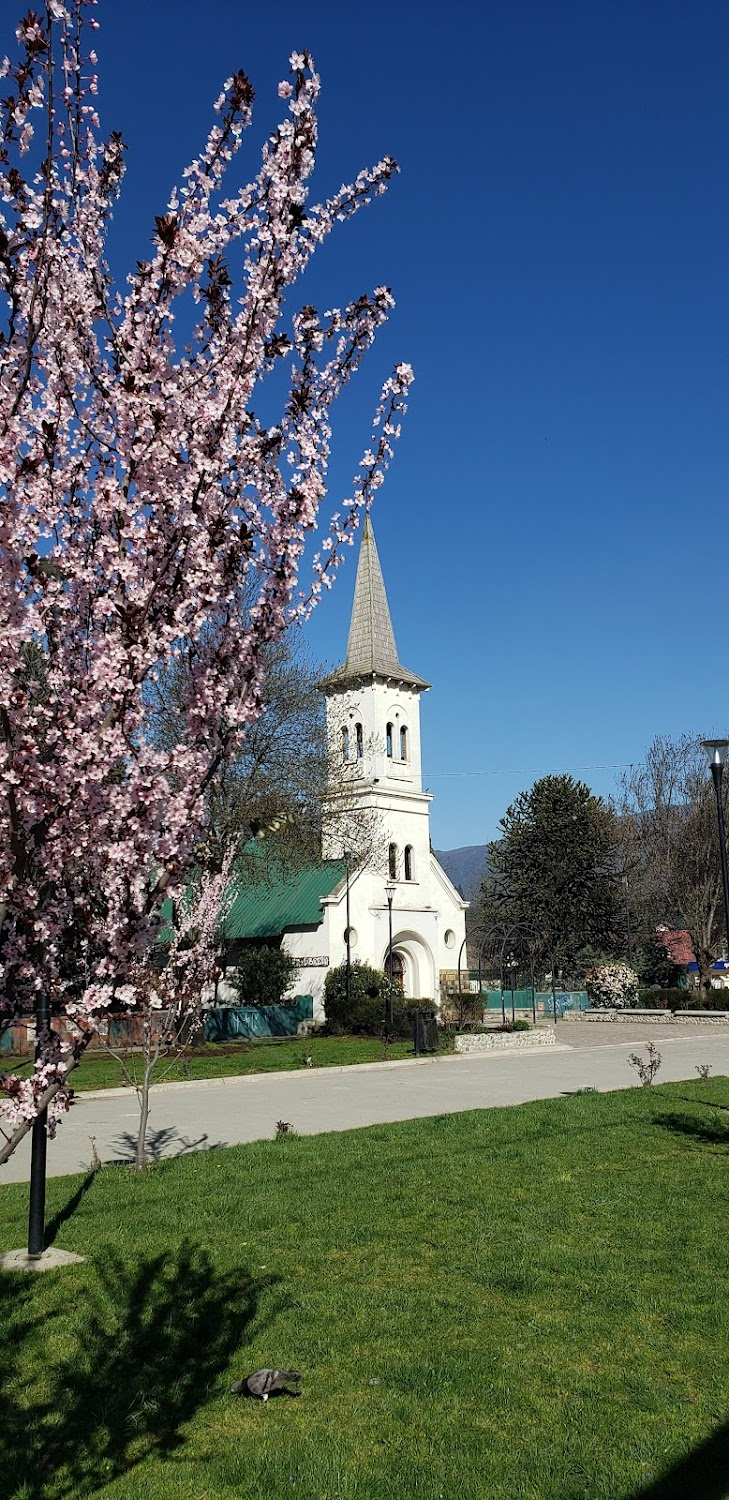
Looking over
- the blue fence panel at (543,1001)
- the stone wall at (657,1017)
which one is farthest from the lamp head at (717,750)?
the blue fence panel at (543,1001)

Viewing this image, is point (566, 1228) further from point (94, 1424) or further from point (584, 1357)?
point (94, 1424)

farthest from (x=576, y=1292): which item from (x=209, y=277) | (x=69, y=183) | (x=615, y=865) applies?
(x=615, y=865)

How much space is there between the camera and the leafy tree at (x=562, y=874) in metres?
53.9

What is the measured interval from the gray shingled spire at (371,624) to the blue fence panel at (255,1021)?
1501cm

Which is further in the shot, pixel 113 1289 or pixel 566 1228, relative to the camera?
pixel 566 1228

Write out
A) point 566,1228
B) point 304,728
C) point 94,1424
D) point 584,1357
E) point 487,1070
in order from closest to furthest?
point 94,1424
point 584,1357
point 566,1228
point 487,1070
point 304,728

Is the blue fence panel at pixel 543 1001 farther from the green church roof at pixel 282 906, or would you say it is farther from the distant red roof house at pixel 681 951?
the green church roof at pixel 282 906

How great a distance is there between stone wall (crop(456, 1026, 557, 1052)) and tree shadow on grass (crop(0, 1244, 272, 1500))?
2120cm

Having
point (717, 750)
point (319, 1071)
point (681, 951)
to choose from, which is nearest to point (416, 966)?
point (319, 1071)

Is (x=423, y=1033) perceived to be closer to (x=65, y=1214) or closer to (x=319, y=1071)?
(x=319, y=1071)

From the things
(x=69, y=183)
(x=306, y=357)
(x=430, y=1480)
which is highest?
Result: (x=69, y=183)

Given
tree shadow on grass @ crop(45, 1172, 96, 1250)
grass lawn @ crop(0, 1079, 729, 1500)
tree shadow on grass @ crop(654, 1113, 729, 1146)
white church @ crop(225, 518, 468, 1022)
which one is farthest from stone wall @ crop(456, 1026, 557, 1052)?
tree shadow on grass @ crop(45, 1172, 96, 1250)

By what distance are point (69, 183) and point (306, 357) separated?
101 cm

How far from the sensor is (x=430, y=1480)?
13.1 ft
